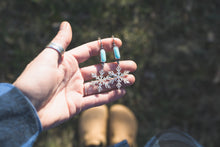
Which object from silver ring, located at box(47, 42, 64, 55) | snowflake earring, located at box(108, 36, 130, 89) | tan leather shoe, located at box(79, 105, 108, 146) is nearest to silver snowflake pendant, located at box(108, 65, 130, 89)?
snowflake earring, located at box(108, 36, 130, 89)

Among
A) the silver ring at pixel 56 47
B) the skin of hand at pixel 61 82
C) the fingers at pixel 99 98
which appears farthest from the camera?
the fingers at pixel 99 98

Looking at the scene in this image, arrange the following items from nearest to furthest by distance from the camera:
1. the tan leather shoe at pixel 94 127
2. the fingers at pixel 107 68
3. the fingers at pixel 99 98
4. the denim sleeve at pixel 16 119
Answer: the denim sleeve at pixel 16 119
the fingers at pixel 99 98
the fingers at pixel 107 68
the tan leather shoe at pixel 94 127

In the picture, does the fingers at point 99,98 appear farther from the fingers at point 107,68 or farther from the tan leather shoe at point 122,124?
the tan leather shoe at point 122,124

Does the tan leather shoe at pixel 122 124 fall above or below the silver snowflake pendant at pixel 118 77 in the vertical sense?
below

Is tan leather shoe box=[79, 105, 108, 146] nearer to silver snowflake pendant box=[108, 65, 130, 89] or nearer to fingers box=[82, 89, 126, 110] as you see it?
fingers box=[82, 89, 126, 110]

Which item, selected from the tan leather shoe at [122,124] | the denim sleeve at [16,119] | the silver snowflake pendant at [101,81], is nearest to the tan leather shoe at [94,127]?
the tan leather shoe at [122,124]
